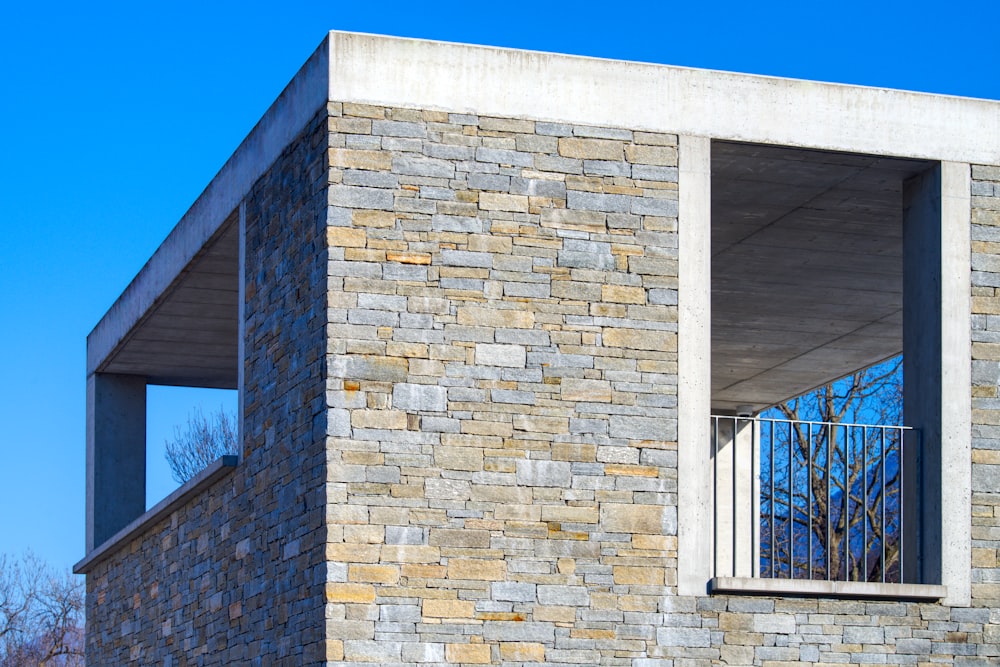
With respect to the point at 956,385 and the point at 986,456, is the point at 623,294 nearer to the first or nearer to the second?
the point at 956,385

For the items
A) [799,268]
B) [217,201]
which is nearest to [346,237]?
[217,201]

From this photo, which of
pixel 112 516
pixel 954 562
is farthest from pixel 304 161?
pixel 112 516

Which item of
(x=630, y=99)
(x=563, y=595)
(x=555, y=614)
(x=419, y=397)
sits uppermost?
(x=630, y=99)

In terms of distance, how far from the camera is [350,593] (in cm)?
1035

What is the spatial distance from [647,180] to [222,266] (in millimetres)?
4824

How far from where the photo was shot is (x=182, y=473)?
41031 millimetres

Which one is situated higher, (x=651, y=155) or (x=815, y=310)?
(x=651, y=155)

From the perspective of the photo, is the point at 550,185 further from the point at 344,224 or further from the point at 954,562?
the point at 954,562

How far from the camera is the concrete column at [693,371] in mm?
10969

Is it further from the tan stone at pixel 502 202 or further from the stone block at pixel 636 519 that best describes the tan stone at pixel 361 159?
the stone block at pixel 636 519

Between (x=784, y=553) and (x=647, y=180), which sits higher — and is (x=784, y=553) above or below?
below

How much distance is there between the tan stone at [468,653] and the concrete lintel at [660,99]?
3.53 meters

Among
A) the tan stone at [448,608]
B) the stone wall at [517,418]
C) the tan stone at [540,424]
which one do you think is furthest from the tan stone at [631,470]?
the tan stone at [448,608]

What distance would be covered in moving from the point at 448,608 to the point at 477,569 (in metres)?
0.31
